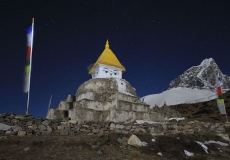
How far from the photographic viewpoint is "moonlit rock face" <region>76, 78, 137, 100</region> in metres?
22.1

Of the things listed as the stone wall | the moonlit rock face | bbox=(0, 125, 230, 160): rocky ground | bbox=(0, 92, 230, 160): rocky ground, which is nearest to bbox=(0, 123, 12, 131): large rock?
the stone wall

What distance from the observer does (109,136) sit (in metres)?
10.3

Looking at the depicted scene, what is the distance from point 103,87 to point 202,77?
114 meters

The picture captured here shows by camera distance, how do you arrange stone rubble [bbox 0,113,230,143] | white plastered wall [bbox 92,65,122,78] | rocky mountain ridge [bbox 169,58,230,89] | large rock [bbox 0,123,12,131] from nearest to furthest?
large rock [bbox 0,123,12,131] < stone rubble [bbox 0,113,230,143] < white plastered wall [bbox 92,65,122,78] < rocky mountain ridge [bbox 169,58,230,89]

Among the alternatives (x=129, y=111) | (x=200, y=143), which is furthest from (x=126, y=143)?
(x=129, y=111)

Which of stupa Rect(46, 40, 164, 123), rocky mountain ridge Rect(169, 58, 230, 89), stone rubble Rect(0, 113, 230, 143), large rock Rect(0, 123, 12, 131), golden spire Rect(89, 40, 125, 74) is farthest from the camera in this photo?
rocky mountain ridge Rect(169, 58, 230, 89)

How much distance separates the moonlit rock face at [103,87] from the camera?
22.1m

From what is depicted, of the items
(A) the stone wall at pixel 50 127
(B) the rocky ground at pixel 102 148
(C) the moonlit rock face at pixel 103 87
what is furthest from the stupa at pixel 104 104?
(B) the rocky ground at pixel 102 148

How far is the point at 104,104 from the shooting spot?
64.8 ft

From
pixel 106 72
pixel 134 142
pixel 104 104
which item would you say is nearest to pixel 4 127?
pixel 134 142

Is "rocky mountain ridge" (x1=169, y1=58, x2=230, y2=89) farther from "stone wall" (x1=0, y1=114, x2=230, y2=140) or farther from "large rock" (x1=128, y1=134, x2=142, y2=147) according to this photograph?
"large rock" (x1=128, y1=134, x2=142, y2=147)

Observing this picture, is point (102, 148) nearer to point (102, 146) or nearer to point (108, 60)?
point (102, 146)

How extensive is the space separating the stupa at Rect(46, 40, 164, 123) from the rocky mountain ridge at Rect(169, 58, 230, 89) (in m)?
100

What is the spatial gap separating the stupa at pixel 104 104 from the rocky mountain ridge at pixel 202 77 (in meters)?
100
